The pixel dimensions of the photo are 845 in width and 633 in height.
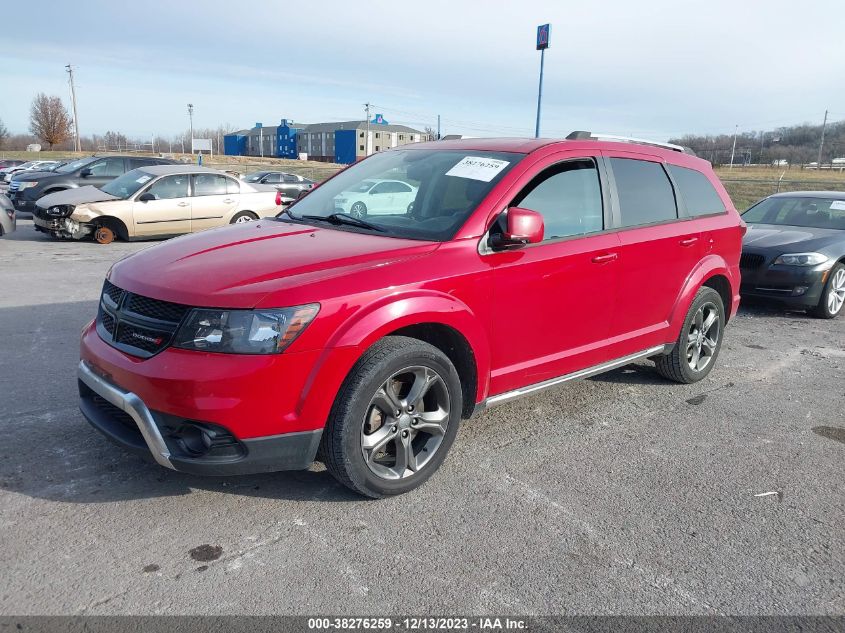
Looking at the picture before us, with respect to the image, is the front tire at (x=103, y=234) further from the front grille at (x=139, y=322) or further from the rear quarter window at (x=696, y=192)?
the rear quarter window at (x=696, y=192)

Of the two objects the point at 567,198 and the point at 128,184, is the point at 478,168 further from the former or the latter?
the point at 128,184

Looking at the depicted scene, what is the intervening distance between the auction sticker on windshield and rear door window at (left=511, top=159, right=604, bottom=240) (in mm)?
209

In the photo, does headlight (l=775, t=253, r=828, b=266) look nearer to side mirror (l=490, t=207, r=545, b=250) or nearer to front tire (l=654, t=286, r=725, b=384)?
front tire (l=654, t=286, r=725, b=384)

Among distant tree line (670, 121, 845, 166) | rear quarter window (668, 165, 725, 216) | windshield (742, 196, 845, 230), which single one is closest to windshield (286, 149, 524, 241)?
rear quarter window (668, 165, 725, 216)

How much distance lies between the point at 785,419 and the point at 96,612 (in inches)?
172

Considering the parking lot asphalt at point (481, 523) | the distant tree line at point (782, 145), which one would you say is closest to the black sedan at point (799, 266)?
the parking lot asphalt at point (481, 523)

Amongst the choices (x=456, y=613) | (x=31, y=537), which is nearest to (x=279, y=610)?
(x=456, y=613)

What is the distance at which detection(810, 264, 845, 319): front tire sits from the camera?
795 cm

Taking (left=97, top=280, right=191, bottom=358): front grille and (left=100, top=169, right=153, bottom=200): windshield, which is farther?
(left=100, top=169, right=153, bottom=200): windshield

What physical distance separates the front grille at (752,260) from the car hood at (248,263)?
19.7 ft

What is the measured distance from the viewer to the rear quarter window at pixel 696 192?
5133mm

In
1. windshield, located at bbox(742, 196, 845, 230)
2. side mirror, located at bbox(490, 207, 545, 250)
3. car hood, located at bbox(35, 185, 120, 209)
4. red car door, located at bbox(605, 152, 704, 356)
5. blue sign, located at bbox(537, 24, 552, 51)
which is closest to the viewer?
side mirror, located at bbox(490, 207, 545, 250)

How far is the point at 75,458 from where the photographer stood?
369 cm

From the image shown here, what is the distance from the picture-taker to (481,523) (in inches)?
126
